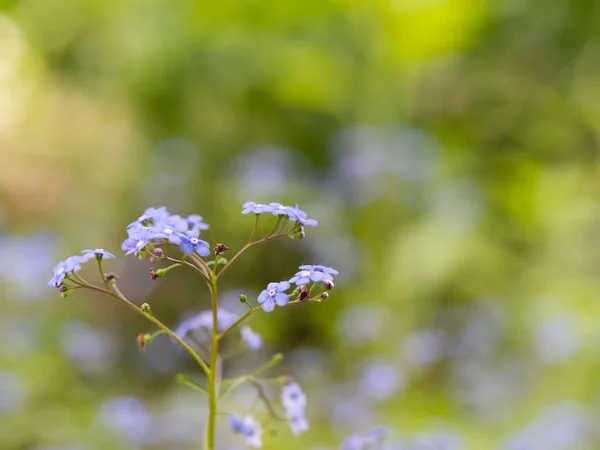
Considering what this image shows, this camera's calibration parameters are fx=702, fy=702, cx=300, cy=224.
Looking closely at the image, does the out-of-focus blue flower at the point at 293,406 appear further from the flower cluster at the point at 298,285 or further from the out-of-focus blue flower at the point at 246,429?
the flower cluster at the point at 298,285

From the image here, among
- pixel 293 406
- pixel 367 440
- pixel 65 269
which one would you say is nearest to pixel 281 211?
pixel 65 269

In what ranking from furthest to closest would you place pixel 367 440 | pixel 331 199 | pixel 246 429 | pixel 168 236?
1. pixel 331 199
2. pixel 367 440
3. pixel 246 429
4. pixel 168 236

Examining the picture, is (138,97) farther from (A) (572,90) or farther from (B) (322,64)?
(A) (572,90)

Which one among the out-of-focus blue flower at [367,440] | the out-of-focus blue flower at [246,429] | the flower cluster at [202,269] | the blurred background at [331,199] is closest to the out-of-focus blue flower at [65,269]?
the flower cluster at [202,269]

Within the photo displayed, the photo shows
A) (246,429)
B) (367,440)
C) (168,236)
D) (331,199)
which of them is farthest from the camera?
(331,199)

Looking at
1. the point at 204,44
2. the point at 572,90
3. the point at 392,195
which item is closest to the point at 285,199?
the point at 392,195

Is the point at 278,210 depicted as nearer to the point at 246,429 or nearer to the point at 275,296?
the point at 275,296

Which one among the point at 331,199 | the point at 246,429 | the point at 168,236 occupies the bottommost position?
the point at 246,429
